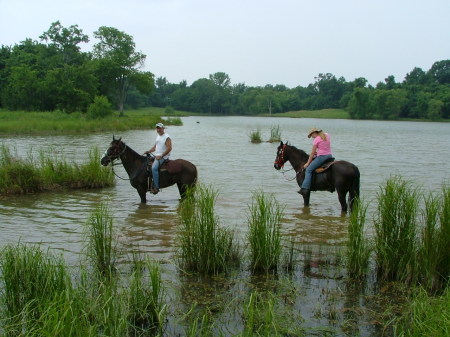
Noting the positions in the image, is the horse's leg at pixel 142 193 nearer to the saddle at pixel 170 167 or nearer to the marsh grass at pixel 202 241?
the saddle at pixel 170 167

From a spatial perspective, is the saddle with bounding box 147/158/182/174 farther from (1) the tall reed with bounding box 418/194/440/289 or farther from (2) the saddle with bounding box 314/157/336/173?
(1) the tall reed with bounding box 418/194/440/289

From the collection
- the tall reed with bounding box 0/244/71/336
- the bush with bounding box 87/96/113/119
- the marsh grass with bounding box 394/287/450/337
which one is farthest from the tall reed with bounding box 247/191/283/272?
the bush with bounding box 87/96/113/119

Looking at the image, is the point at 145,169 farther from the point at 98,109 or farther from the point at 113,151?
the point at 98,109

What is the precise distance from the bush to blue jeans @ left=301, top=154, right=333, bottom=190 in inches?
1812

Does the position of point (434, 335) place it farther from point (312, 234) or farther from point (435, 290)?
point (312, 234)

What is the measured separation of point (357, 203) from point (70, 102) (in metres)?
61.8

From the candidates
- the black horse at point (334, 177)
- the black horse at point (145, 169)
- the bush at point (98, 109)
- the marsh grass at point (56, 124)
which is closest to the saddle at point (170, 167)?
the black horse at point (145, 169)

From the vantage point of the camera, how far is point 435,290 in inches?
237

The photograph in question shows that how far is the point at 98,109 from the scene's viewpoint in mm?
54500

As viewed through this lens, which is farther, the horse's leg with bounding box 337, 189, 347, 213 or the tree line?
the tree line

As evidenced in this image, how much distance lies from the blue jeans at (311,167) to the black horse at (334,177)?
153mm

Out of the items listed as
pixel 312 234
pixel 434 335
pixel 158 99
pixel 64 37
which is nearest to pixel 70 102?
pixel 64 37

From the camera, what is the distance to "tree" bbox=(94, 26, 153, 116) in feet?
283

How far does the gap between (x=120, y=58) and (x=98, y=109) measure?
1363 inches
